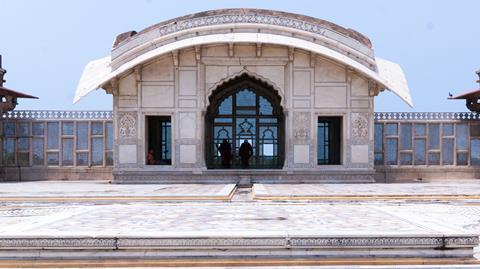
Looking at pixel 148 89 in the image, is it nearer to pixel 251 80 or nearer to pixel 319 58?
pixel 251 80

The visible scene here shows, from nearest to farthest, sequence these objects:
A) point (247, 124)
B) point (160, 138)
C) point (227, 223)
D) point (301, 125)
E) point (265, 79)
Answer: point (227, 223)
point (301, 125)
point (265, 79)
point (247, 124)
point (160, 138)

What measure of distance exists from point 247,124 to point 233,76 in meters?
2.20

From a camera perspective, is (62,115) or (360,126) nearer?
(360,126)

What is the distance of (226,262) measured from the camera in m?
5.34

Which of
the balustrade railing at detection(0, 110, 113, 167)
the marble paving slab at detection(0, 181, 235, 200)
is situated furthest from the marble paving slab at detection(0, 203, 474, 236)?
the balustrade railing at detection(0, 110, 113, 167)

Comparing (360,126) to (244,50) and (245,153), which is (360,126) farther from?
(244,50)

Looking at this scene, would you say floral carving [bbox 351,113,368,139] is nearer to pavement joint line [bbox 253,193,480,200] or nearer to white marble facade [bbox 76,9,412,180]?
white marble facade [bbox 76,9,412,180]

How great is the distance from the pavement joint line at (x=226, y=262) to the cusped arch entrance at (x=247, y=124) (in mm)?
13621

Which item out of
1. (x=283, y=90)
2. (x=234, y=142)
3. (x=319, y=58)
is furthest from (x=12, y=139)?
(x=319, y=58)

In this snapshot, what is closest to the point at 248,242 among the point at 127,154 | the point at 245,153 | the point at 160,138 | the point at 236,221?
the point at 236,221

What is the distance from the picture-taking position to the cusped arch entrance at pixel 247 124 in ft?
62.6

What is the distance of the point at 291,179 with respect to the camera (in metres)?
17.3

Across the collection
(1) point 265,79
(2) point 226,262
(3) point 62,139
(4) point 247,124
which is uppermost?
(1) point 265,79

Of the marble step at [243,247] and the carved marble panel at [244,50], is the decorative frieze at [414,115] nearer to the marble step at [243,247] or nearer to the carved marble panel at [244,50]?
the carved marble panel at [244,50]
